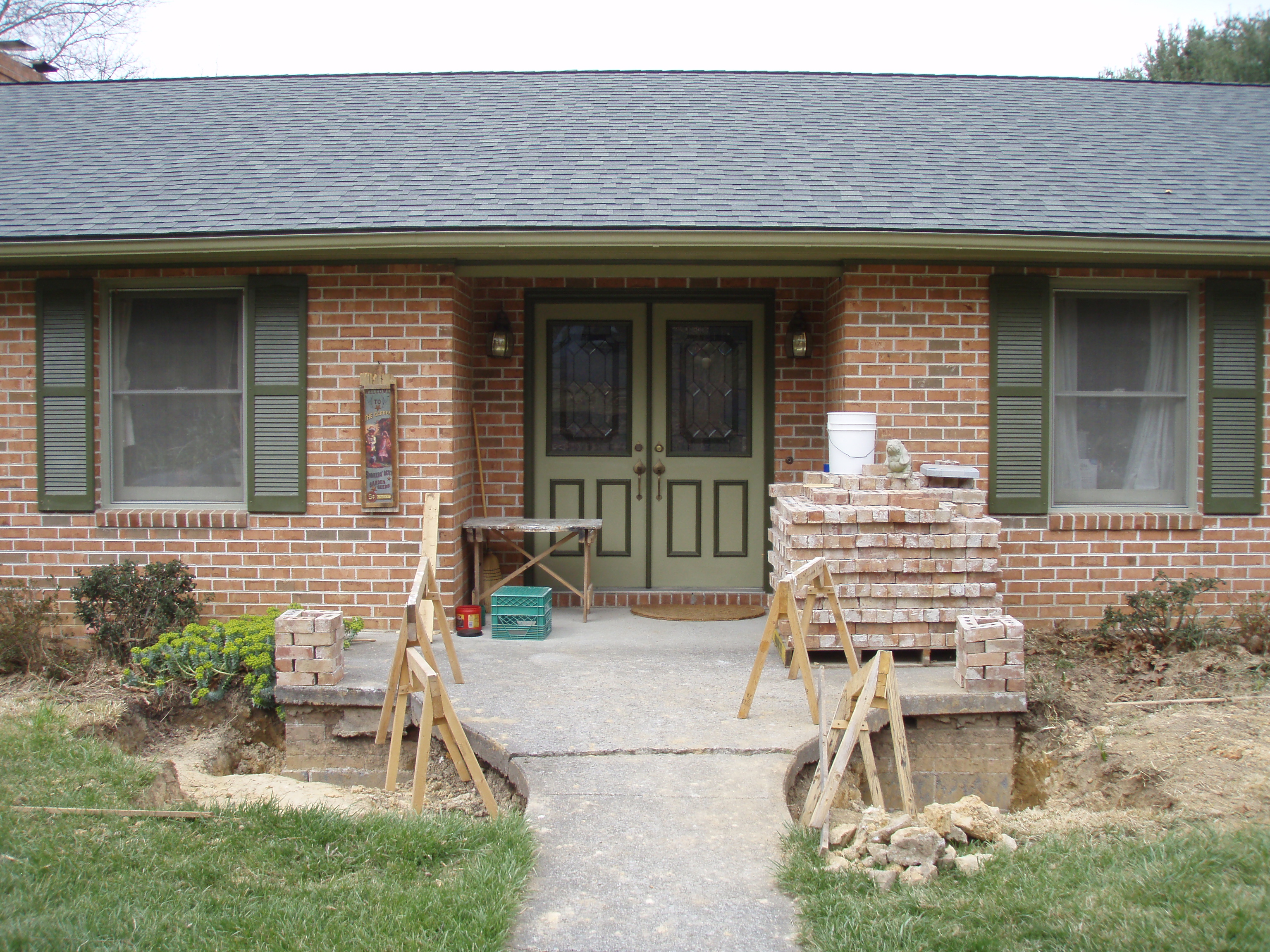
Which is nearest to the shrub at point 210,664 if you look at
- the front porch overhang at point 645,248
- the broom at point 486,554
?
the broom at point 486,554

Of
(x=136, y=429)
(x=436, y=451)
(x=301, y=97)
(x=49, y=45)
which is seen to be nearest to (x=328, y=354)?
(x=436, y=451)

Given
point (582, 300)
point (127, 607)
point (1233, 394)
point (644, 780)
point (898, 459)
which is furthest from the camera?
point (582, 300)

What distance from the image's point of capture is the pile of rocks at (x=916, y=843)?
3.29 metres

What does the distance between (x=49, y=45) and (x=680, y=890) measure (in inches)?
807

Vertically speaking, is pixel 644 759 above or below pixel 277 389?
below

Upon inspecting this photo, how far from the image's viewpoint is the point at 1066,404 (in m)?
6.90

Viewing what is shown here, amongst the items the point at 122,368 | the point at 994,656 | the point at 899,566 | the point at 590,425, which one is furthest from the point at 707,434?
the point at 122,368

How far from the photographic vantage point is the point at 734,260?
6.70 metres

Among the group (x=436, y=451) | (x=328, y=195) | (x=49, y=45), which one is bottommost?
(x=436, y=451)

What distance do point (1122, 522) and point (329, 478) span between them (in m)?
5.27

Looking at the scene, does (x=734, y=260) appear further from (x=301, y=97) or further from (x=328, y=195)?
(x=301, y=97)

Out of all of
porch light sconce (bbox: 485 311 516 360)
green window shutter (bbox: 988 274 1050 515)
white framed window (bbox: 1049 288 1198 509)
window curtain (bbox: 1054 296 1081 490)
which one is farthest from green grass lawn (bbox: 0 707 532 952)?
white framed window (bbox: 1049 288 1198 509)

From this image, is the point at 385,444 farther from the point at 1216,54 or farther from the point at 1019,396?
the point at 1216,54

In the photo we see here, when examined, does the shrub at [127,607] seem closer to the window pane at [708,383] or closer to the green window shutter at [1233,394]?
the window pane at [708,383]
